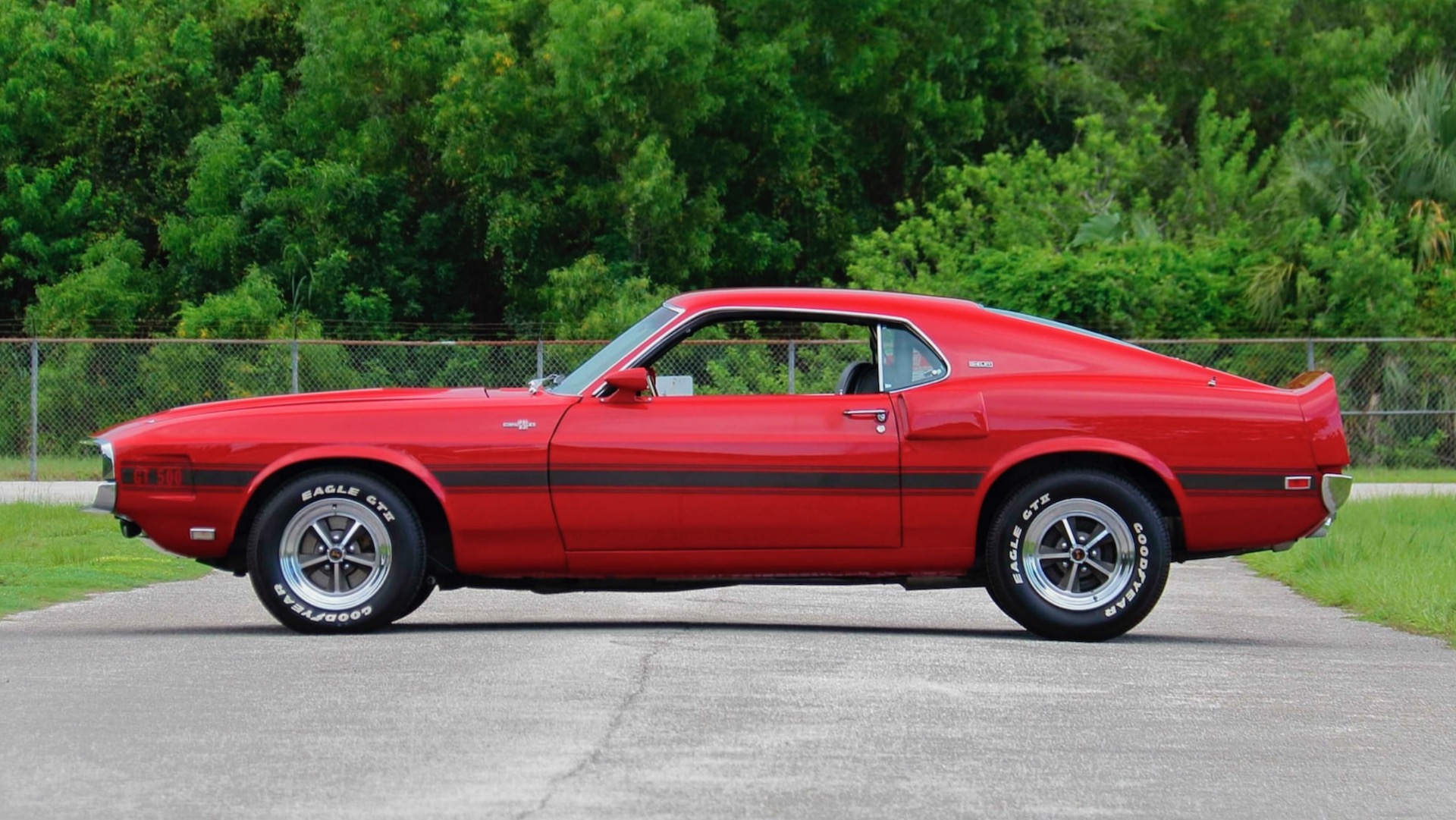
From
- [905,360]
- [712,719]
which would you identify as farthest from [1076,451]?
[712,719]

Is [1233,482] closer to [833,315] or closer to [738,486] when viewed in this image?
[833,315]

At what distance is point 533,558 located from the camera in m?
9.48

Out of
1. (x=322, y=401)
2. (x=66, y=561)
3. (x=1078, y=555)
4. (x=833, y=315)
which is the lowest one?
(x=66, y=561)

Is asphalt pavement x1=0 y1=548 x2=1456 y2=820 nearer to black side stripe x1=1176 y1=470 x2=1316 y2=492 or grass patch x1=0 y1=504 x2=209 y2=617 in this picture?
black side stripe x1=1176 y1=470 x2=1316 y2=492

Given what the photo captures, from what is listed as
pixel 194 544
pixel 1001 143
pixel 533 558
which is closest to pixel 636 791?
pixel 533 558

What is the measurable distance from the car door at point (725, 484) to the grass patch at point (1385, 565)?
9.59 feet

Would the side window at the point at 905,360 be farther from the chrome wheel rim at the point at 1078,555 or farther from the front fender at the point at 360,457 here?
the front fender at the point at 360,457

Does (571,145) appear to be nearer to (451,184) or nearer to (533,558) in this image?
(451,184)

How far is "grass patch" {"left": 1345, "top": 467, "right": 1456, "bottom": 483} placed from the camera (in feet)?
79.7

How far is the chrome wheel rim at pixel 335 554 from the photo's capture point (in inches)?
372

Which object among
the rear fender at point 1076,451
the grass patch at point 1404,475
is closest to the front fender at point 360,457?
the rear fender at point 1076,451

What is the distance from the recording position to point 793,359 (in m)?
22.4

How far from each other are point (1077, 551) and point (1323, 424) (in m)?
1.29

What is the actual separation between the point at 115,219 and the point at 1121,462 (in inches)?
1184
